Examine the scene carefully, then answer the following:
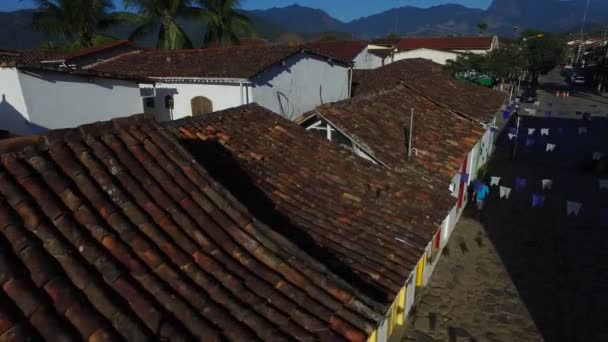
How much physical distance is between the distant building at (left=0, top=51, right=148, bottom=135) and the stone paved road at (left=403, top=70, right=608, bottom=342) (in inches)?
465

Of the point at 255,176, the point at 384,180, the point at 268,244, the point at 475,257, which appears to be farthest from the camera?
the point at 475,257

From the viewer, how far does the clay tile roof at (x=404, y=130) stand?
8945mm

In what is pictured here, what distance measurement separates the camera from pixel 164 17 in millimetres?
26094

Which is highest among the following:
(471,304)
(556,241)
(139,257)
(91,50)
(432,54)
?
(91,50)

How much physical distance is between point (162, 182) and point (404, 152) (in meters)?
6.49

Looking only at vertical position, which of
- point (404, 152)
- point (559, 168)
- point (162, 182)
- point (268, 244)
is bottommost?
point (559, 168)

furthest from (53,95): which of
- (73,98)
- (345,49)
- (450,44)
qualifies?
(450,44)

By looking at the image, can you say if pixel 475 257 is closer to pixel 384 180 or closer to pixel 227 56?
pixel 384 180

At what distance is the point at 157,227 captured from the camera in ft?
12.0

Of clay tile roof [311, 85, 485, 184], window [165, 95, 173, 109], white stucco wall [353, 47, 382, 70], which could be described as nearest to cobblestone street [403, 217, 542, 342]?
clay tile roof [311, 85, 485, 184]

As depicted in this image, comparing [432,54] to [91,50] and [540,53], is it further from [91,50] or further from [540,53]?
[91,50]

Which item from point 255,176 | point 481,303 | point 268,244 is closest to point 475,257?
point 481,303

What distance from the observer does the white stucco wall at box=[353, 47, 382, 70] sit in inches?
1515

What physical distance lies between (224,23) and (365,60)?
17.2m
